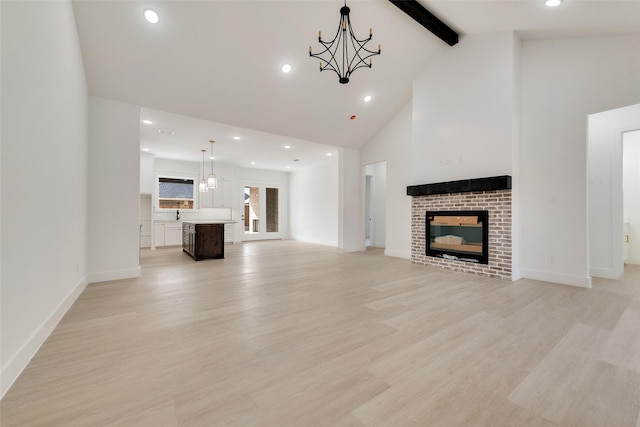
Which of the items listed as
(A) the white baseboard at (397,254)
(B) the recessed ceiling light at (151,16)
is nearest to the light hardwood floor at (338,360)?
(A) the white baseboard at (397,254)

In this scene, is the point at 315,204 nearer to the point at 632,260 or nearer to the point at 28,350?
the point at 632,260

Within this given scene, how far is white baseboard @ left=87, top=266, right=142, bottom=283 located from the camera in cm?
395

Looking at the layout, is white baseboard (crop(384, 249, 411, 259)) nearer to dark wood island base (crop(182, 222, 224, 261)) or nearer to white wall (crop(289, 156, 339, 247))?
white wall (crop(289, 156, 339, 247))

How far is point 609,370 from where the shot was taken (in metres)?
1.75

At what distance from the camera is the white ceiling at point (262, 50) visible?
328 cm

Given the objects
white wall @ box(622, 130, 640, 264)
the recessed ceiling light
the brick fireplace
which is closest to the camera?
the recessed ceiling light

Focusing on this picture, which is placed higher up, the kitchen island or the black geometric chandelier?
the black geometric chandelier

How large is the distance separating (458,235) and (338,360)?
3.84 m

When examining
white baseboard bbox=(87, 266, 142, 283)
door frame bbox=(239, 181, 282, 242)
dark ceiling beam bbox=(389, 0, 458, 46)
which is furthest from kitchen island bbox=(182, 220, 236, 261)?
dark ceiling beam bbox=(389, 0, 458, 46)

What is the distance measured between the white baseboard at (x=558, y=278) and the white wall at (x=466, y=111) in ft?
5.44

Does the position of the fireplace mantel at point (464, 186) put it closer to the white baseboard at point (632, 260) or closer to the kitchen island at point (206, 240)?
the white baseboard at point (632, 260)

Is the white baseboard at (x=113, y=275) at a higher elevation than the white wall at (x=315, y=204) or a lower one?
lower

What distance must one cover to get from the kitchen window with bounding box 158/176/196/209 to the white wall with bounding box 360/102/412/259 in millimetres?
6647

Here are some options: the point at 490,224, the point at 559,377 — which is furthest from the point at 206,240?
the point at 559,377
